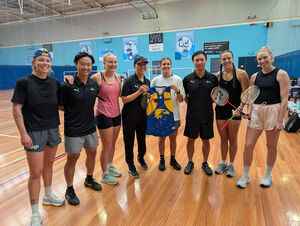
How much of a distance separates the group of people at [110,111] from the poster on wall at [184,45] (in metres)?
12.6

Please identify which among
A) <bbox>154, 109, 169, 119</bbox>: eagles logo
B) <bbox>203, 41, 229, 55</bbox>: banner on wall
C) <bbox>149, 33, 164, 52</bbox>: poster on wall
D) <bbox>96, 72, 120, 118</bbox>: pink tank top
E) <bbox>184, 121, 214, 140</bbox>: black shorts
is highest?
<bbox>149, 33, 164, 52</bbox>: poster on wall

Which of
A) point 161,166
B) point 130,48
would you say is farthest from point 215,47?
point 161,166

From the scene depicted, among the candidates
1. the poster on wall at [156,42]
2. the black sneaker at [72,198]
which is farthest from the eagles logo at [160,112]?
the poster on wall at [156,42]

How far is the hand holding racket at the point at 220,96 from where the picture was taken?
109 inches

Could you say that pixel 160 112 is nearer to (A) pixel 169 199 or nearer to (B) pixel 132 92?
(B) pixel 132 92

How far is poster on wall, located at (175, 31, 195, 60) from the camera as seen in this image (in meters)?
14.4

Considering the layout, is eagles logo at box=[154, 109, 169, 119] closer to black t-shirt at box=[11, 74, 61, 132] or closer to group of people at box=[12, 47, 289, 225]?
group of people at box=[12, 47, 289, 225]

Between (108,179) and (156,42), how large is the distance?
14060 mm

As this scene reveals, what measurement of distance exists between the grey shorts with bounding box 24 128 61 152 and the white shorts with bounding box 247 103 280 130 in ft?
8.28

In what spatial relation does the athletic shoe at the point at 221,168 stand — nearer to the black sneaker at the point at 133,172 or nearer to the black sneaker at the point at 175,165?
the black sneaker at the point at 175,165

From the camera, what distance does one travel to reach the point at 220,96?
2.79 m

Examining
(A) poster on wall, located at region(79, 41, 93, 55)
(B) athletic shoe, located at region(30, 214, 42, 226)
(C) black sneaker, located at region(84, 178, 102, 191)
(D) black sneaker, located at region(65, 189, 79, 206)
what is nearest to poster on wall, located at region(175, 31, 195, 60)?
(A) poster on wall, located at region(79, 41, 93, 55)

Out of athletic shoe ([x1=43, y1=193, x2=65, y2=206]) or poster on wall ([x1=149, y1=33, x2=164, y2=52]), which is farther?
poster on wall ([x1=149, y1=33, x2=164, y2=52])

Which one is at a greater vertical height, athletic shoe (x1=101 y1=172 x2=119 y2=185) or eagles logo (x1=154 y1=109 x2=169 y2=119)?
eagles logo (x1=154 y1=109 x2=169 y2=119)
